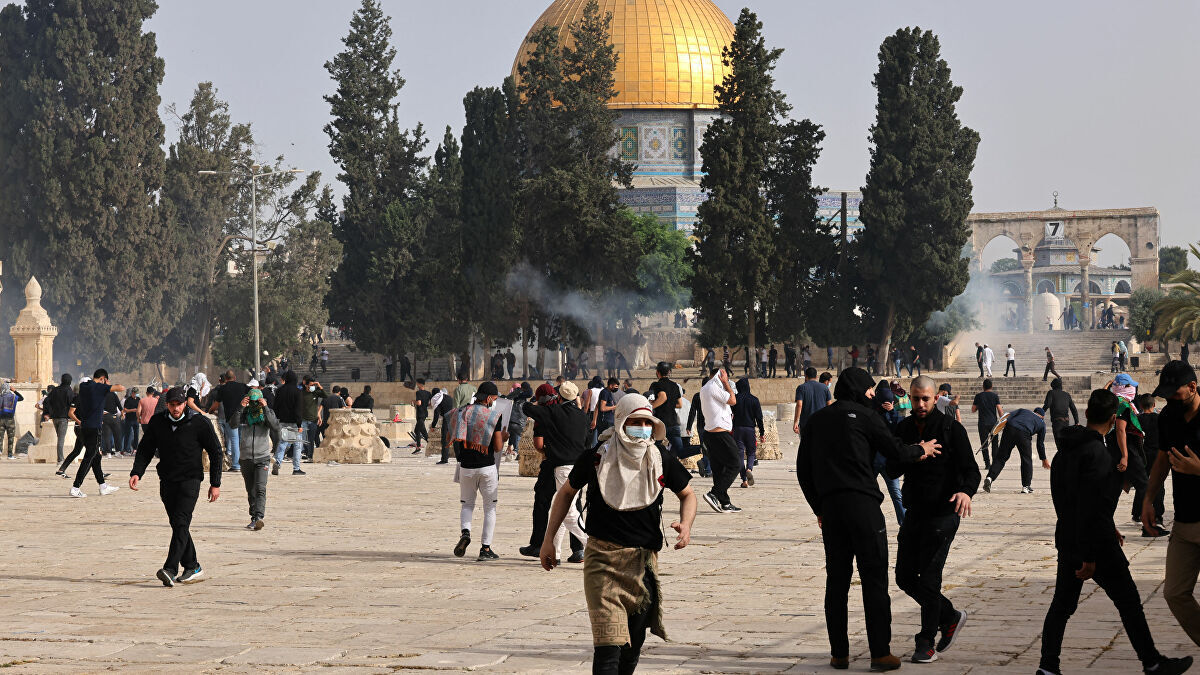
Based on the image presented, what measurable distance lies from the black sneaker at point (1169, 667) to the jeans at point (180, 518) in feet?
18.1

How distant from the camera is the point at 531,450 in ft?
62.5

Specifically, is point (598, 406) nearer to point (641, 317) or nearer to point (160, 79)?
point (160, 79)

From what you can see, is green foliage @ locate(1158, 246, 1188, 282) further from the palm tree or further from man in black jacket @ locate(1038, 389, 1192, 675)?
man in black jacket @ locate(1038, 389, 1192, 675)

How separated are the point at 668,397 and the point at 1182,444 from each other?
862 centimetres

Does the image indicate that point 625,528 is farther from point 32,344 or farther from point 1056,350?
point 1056,350

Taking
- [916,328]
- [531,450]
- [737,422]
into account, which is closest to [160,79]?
[916,328]

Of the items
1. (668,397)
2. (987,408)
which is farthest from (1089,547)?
(987,408)

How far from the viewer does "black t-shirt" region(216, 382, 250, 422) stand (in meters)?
17.7

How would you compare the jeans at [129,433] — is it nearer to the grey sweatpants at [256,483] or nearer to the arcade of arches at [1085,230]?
the grey sweatpants at [256,483]

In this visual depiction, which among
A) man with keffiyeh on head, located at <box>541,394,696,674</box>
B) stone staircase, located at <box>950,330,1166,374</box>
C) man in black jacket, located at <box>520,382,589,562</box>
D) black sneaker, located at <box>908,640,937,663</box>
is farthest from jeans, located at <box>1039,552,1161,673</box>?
stone staircase, located at <box>950,330,1166,374</box>

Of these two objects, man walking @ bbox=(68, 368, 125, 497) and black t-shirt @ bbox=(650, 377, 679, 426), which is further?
man walking @ bbox=(68, 368, 125, 497)

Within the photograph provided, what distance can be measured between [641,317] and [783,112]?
2243 centimetres

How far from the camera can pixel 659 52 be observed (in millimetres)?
63062

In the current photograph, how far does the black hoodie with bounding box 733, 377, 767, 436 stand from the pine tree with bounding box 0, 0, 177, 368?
114ft
